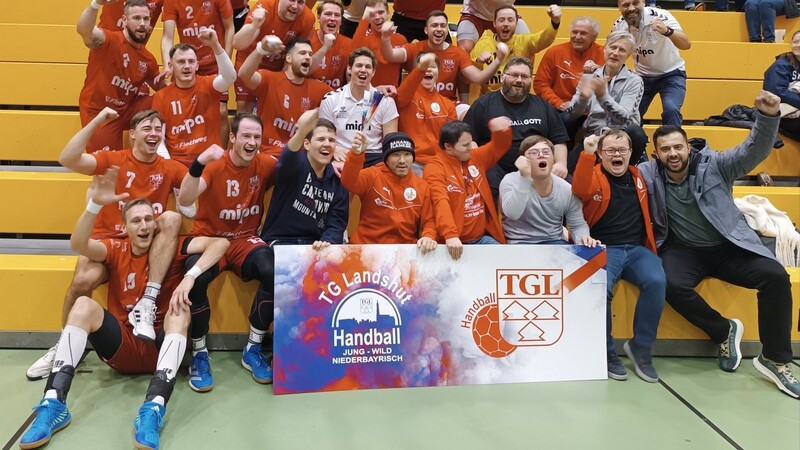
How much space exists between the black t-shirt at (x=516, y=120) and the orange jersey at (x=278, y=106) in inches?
48.0

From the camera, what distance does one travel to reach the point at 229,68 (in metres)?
3.89

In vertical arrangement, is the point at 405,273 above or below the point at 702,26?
below

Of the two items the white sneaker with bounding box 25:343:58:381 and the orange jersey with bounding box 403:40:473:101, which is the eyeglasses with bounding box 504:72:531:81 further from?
the white sneaker with bounding box 25:343:58:381

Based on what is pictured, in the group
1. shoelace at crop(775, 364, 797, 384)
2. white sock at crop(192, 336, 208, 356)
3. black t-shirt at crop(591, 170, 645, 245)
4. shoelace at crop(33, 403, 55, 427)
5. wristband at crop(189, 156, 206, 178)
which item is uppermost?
wristband at crop(189, 156, 206, 178)

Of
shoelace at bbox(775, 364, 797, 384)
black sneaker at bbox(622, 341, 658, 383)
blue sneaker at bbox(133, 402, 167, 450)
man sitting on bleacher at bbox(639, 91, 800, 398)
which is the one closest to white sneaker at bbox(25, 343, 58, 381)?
blue sneaker at bbox(133, 402, 167, 450)

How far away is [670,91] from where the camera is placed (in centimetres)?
504

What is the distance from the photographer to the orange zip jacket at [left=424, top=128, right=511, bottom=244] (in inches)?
142

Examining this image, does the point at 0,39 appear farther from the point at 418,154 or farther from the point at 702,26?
the point at 702,26

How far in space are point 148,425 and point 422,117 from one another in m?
2.72

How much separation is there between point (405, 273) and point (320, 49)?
2.05 meters

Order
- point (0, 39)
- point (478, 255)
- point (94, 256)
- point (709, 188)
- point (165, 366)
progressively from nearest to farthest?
point (165, 366), point (94, 256), point (478, 255), point (709, 188), point (0, 39)

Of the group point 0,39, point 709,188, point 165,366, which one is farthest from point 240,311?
point 0,39

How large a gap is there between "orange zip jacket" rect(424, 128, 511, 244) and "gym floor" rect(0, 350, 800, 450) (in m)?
0.99

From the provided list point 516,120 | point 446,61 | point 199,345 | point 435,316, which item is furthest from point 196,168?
point 446,61
